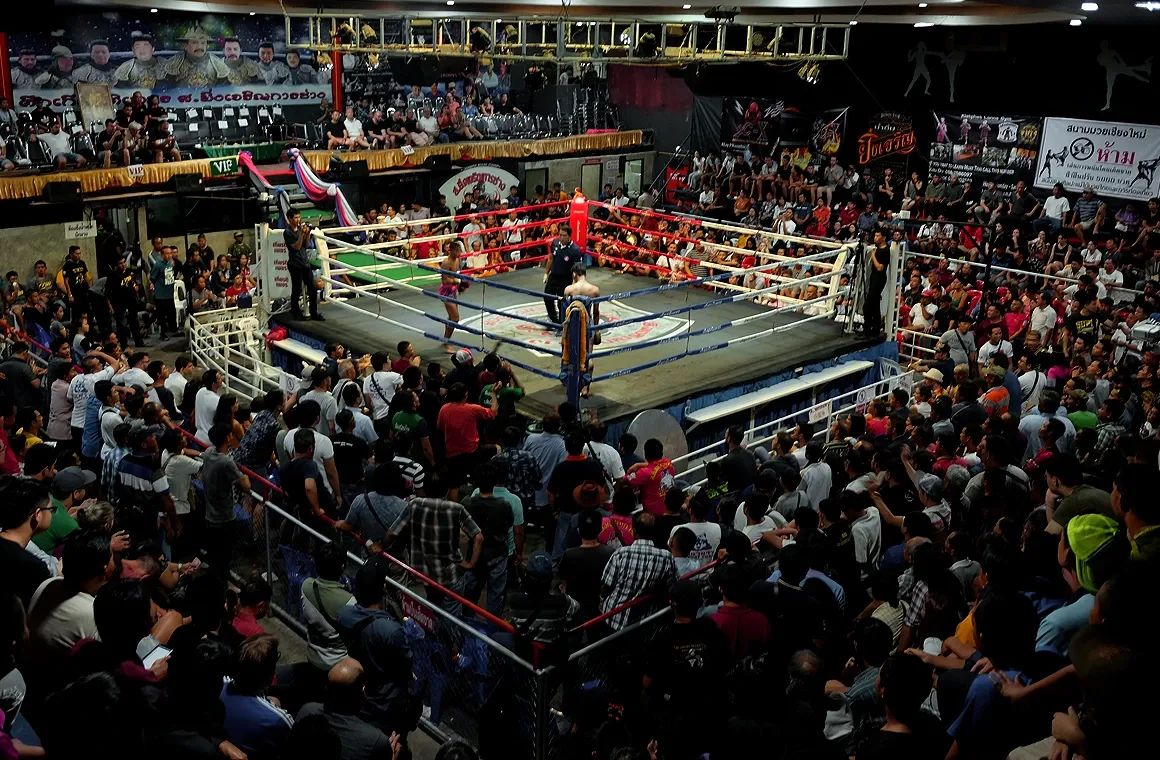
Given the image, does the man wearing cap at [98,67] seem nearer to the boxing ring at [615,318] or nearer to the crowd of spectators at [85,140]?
the crowd of spectators at [85,140]

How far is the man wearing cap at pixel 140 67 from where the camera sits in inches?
708

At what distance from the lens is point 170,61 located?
18484 mm

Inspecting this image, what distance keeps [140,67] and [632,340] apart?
39.8 feet

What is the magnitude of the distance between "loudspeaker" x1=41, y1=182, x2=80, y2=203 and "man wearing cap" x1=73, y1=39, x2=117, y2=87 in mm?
4224

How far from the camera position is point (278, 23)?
64.8 ft

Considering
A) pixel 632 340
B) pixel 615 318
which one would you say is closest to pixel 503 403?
pixel 632 340

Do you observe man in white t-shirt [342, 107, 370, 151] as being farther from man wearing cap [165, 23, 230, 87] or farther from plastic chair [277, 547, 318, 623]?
plastic chair [277, 547, 318, 623]

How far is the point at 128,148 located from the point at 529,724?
1330 cm

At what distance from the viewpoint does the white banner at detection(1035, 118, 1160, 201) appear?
1532 centimetres

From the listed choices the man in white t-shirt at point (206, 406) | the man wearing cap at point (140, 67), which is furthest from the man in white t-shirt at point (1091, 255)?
the man wearing cap at point (140, 67)

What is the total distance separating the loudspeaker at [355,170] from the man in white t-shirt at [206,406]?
10.4m

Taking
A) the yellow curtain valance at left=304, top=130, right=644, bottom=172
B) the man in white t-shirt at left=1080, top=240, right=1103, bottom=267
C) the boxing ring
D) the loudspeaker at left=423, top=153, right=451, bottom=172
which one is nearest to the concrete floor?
the boxing ring

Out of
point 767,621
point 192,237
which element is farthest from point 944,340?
point 192,237

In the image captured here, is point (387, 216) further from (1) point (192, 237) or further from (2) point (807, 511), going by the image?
(2) point (807, 511)
